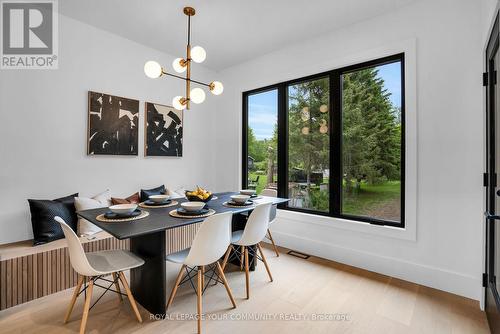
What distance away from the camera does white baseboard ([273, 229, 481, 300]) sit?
2.34 metres

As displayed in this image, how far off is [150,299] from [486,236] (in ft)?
9.18

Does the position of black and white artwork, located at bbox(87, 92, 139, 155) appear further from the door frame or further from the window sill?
the door frame

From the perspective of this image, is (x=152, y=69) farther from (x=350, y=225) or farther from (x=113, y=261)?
(x=350, y=225)

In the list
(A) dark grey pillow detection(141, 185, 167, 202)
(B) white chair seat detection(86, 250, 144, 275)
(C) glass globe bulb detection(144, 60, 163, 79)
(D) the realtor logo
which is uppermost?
(D) the realtor logo

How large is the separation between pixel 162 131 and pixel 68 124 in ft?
3.87

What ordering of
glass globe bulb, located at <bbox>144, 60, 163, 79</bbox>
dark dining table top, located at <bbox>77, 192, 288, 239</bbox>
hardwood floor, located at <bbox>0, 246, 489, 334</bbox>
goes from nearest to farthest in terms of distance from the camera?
dark dining table top, located at <bbox>77, 192, 288, 239</bbox>
hardwood floor, located at <bbox>0, 246, 489, 334</bbox>
glass globe bulb, located at <bbox>144, 60, 163, 79</bbox>

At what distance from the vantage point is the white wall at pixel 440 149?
229 centimetres

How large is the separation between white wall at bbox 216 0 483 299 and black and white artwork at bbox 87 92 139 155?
2886 millimetres

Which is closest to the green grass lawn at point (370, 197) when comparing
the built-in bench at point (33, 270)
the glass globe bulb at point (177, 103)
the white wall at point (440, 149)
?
the white wall at point (440, 149)

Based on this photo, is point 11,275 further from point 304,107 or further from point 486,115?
point 486,115

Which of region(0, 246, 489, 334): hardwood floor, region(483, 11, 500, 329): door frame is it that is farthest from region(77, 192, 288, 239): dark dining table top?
A: region(483, 11, 500, 329): door frame

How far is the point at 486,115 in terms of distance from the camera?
6.91ft

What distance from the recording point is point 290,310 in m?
2.13

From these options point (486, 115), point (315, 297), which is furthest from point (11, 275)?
point (486, 115)
